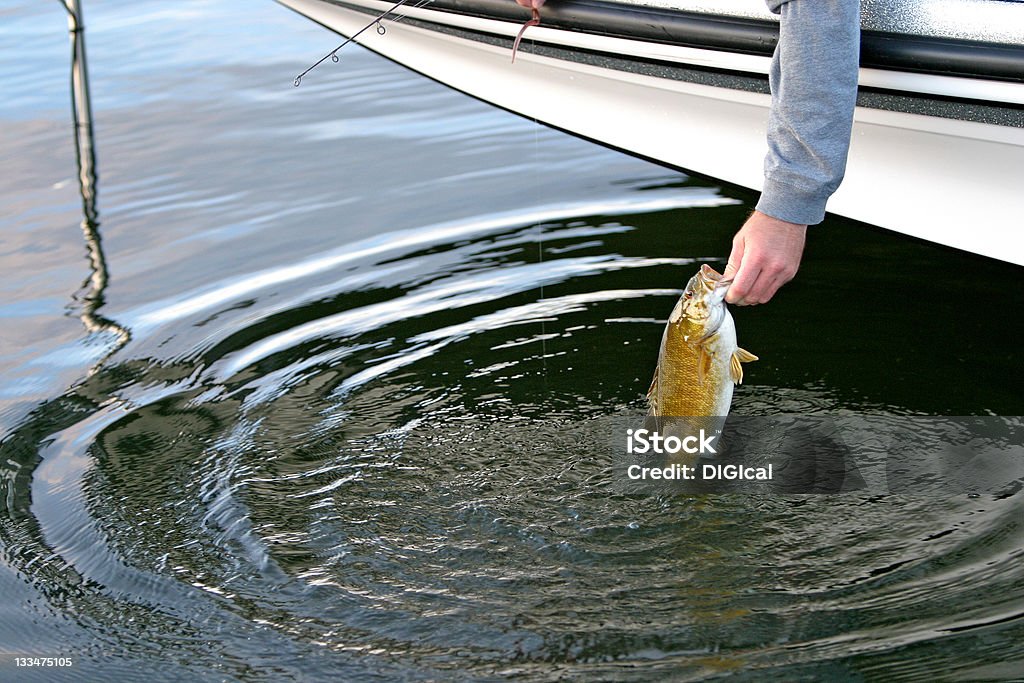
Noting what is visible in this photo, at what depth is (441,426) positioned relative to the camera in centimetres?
418

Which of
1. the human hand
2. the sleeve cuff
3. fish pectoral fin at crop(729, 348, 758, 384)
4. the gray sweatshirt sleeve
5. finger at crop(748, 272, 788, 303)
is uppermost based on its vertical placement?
the gray sweatshirt sleeve

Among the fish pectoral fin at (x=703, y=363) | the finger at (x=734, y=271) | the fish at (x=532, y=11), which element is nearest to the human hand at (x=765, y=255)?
the finger at (x=734, y=271)

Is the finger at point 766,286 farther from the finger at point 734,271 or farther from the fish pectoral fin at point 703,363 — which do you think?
the fish pectoral fin at point 703,363

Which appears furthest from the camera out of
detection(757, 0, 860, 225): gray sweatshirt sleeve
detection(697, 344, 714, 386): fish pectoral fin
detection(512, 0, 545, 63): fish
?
detection(512, 0, 545, 63): fish

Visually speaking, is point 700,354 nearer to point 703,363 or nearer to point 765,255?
point 703,363

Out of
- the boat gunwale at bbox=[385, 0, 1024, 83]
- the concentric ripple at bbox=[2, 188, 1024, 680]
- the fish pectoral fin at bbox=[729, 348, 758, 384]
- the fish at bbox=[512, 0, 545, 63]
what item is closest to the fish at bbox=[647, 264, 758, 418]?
the fish pectoral fin at bbox=[729, 348, 758, 384]

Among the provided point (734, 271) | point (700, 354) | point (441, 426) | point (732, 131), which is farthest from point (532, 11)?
point (700, 354)

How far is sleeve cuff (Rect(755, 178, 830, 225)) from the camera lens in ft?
9.71

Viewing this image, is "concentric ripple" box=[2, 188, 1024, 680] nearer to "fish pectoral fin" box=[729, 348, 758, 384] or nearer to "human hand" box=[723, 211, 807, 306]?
"fish pectoral fin" box=[729, 348, 758, 384]

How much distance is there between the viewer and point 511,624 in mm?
3070

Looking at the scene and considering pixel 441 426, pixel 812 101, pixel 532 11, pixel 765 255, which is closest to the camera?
pixel 812 101

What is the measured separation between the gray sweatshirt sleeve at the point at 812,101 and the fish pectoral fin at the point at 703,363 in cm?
40

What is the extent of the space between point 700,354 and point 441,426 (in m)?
1.33

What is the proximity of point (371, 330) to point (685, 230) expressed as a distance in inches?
68.4
